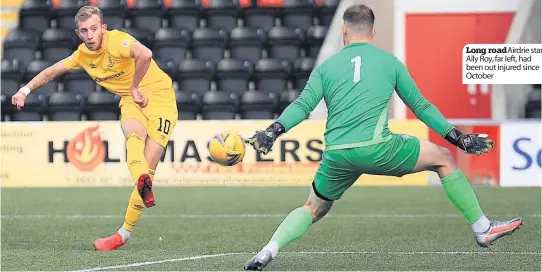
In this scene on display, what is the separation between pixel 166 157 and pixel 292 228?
1068 cm

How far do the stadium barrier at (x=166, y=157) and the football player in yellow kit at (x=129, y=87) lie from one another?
7.74 metres

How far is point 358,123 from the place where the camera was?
7496 millimetres

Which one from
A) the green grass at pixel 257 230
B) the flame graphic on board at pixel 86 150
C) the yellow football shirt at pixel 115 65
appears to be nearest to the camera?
the green grass at pixel 257 230

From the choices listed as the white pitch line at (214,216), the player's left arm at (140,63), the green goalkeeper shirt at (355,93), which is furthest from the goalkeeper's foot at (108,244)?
the white pitch line at (214,216)

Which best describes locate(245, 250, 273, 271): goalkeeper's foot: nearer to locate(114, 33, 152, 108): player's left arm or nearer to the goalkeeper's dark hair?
the goalkeeper's dark hair

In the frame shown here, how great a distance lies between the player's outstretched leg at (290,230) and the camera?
24.2ft

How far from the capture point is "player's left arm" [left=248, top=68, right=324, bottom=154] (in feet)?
23.5

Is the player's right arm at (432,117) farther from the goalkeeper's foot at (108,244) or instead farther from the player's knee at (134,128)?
the goalkeeper's foot at (108,244)

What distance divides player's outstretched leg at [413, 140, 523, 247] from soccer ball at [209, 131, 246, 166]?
3.78 feet

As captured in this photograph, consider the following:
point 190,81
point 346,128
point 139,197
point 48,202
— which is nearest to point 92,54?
point 139,197

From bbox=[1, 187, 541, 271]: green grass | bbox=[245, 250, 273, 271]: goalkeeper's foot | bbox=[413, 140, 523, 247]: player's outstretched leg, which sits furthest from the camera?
bbox=[1, 187, 541, 271]: green grass

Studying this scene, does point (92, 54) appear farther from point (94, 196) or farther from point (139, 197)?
point (94, 196)

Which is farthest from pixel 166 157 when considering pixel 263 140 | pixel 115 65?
pixel 263 140

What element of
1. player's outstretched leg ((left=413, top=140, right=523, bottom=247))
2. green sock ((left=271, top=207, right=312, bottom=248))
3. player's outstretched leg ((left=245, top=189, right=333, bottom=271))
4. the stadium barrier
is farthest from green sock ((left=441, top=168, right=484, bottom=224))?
the stadium barrier
